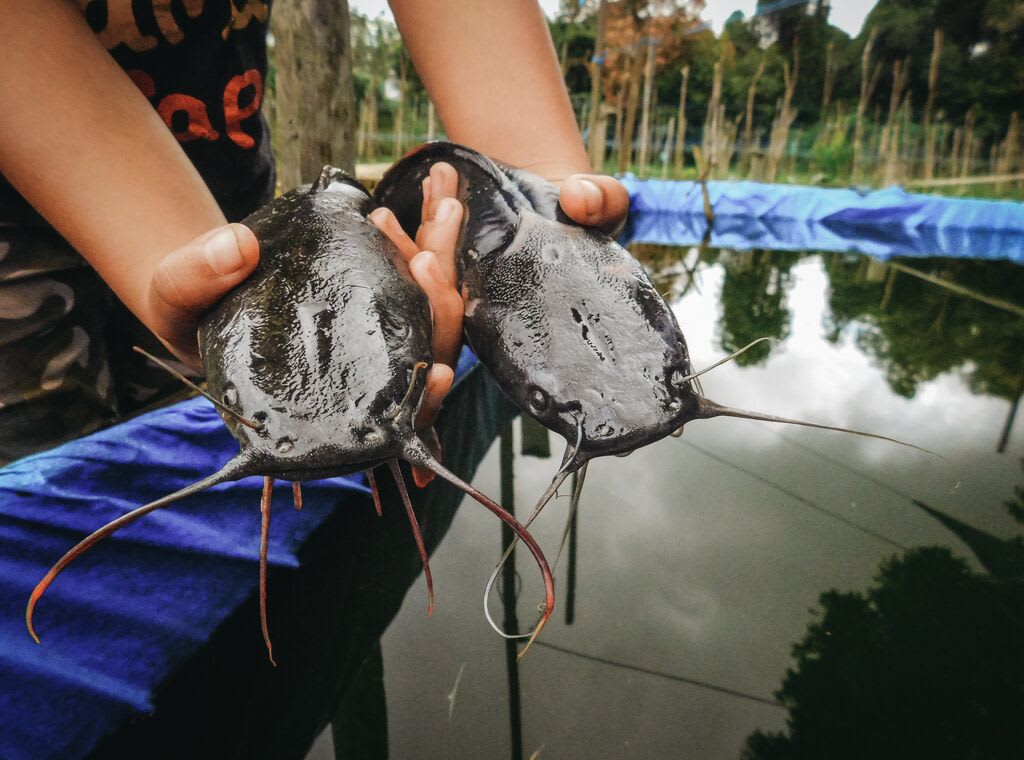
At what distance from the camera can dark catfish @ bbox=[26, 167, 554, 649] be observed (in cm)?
83

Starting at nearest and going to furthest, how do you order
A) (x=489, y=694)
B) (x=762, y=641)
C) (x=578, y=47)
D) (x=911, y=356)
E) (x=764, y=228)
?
1. (x=489, y=694)
2. (x=762, y=641)
3. (x=911, y=356)
4. (x=764, y=228)
5. (x=578, y=47)

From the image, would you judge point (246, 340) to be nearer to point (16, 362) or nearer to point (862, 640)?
point (16, 362)

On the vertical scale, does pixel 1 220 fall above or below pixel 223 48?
below

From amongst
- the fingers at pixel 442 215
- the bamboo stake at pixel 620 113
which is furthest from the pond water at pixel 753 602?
the bamboo stake at pixel 620 113

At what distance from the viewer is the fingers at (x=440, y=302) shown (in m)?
1.21

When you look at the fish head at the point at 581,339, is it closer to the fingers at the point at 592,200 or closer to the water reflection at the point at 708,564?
the fingers at the point at 592,200

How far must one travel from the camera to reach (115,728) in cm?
133

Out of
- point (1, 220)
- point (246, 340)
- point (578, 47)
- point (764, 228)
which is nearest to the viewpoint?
point (246, 340)

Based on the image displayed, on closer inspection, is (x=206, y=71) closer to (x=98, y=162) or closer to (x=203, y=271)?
(x=98, y=162)

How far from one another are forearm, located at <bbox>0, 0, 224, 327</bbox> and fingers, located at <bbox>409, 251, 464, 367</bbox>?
17.7 inches

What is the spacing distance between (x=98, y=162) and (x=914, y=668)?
2.45 m

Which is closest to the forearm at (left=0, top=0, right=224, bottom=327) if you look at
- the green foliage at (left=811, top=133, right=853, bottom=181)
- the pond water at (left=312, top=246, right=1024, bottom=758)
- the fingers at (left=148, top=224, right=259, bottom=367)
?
the fingers at (left=148, top=224, right=259, bottom=367)

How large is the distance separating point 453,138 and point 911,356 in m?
4.35

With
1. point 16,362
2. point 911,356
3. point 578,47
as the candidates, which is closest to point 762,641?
point 16,362
